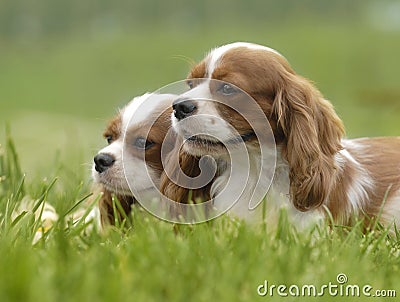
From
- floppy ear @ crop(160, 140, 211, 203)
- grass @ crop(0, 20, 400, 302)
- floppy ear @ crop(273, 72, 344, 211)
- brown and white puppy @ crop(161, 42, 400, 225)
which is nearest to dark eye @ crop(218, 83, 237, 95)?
brown and white puppy @ crop(161, 42, 400, 225)

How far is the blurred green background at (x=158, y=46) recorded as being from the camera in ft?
45.1

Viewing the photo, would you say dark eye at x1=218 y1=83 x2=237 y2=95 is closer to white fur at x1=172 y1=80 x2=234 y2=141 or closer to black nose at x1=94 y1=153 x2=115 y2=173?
white fur at x1=172 y1=80 x2=234 y2=141

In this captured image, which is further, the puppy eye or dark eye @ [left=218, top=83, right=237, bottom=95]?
the puppy eye

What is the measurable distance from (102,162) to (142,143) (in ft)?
0.73

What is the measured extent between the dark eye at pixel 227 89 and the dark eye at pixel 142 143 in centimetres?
72

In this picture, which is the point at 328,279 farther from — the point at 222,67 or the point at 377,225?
the point at 222,67

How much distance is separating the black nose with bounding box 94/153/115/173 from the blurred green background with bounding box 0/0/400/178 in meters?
7.48

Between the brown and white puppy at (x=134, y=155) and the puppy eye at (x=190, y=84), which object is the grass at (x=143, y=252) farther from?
the puppy eye at (x=190, y=84)

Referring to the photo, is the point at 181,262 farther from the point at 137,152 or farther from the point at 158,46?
the point at 158,46

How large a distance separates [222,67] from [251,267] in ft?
4.52

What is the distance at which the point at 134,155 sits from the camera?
4.28m

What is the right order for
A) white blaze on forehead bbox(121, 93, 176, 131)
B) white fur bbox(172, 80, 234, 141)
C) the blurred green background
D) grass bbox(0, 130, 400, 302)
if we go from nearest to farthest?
grass bbox(0, 130, 400, 302) < white fur bbox(172, 80, 234, 141) < white blaze on forehead bbox(121, 93, 176, 131) < the blurred green background

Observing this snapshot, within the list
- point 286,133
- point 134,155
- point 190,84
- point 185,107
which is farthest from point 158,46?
point 185,107

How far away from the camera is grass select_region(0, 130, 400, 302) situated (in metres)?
2.13
